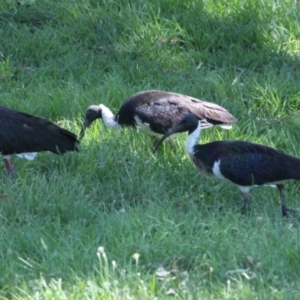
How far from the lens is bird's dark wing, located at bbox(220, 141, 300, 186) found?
7.04 m

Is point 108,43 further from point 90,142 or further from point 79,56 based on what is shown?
point 90,142

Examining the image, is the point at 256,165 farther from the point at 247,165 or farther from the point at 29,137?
the point at 29,137

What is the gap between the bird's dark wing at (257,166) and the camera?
7.04m

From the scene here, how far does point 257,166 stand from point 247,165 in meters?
0.08

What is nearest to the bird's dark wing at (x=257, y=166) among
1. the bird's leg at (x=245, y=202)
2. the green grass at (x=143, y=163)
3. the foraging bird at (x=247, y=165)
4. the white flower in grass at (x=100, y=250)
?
the foraging bird at (x=247, y=165)

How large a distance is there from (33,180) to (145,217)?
1.23 metres

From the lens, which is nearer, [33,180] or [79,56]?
[33,180]

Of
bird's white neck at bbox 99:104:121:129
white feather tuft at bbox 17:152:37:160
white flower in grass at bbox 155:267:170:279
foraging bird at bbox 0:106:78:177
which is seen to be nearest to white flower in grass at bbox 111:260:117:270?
white flower in grass at bbox 155:267:170:279

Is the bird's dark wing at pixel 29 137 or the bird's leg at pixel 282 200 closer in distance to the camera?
the bird's leg at pixel 282 200

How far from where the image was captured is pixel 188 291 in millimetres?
5281

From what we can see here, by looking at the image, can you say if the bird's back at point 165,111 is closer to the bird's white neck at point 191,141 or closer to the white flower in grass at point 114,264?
the bird's white neck at point 191,141

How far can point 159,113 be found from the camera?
836cm

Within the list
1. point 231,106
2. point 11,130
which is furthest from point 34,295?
point 231,106

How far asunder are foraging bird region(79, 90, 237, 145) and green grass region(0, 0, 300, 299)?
126mm
